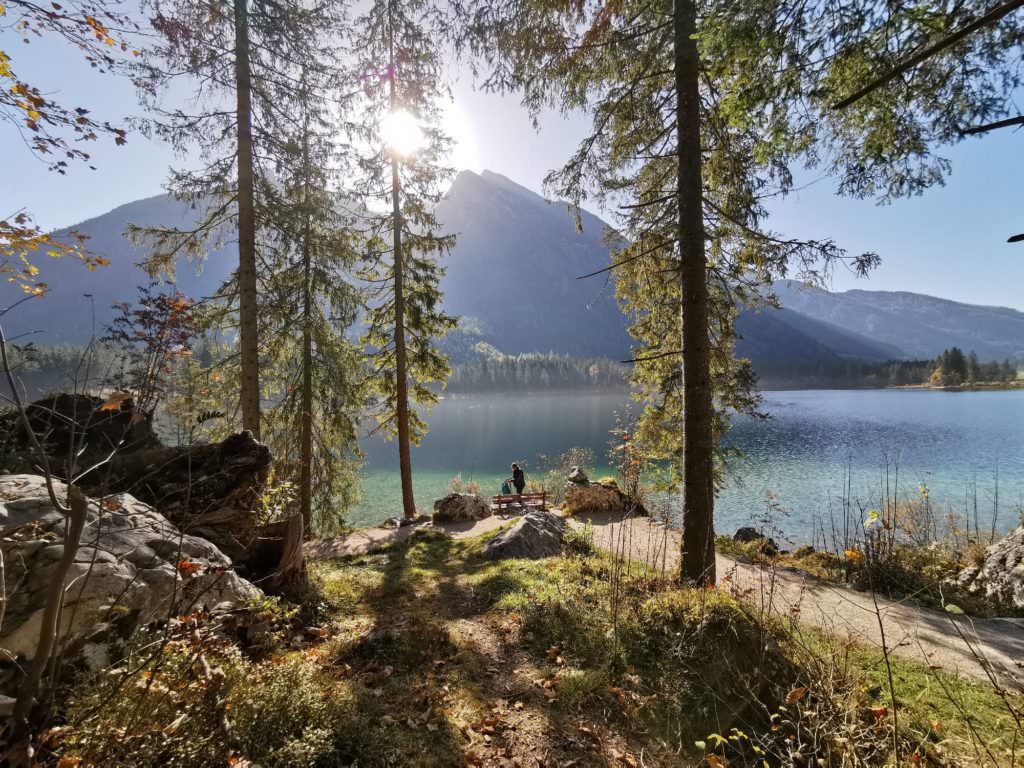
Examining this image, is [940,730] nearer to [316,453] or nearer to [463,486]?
[316,453]

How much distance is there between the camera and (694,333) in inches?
215

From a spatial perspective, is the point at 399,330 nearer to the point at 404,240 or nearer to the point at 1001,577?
the point at 404,240

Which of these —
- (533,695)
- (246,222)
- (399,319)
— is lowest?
(533,695)

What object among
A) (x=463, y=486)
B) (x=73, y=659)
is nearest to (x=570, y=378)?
(x=463, y=486)

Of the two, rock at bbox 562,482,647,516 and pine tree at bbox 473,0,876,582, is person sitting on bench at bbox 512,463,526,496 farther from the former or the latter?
pine tree at bbox 473,0,876,582

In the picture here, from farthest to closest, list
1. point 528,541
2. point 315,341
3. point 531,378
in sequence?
1. point 531,378
2. point 315,341
3. point 528,541

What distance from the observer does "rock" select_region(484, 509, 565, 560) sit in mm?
8008

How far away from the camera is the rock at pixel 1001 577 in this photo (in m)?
6.66

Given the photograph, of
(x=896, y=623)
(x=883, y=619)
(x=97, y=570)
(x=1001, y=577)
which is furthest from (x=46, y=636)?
(x=1001, y=577)

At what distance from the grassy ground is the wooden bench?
839cm

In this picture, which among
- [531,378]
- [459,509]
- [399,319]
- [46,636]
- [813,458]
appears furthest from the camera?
[531,378]

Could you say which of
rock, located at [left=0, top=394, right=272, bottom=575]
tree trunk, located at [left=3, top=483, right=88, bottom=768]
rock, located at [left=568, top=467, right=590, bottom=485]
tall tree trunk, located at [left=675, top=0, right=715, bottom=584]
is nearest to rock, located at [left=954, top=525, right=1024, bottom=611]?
tall tree trunk, located at [left=675, top=0, right=715, bottom=584]

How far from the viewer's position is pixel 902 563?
26.6ft

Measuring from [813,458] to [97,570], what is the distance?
33.6m
